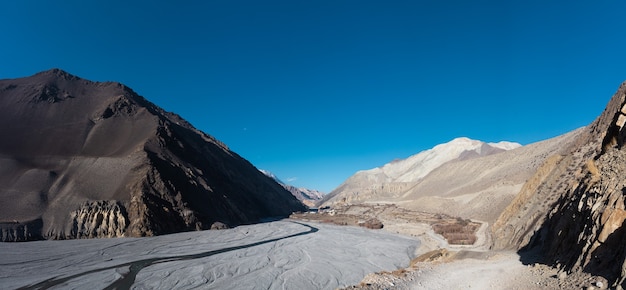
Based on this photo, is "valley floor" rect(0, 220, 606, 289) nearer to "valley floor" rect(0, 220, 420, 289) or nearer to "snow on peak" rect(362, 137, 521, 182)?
"valley floor" rect(0, 220, 420, 289)

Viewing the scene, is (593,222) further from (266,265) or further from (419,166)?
(419,166)

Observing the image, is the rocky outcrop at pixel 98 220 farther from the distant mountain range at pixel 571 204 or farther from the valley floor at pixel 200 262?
the distant mountain range at pixel 571 204

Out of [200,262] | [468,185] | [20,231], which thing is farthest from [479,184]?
[20,231]

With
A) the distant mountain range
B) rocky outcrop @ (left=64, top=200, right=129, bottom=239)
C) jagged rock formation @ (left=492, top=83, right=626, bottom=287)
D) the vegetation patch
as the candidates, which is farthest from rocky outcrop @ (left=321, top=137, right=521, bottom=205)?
jagged rock formation @ (left=492, top=83, right=626, bottom=287)

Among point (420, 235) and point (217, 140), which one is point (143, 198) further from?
point (217, 140)

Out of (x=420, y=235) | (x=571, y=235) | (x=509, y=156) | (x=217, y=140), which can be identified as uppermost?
(x=217, y=140)

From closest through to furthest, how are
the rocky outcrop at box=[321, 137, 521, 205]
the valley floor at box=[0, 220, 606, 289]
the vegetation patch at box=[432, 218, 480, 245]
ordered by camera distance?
the valley floor at box=[0, 220, 606, 289] → the vegetation patch at box=[432, 218, 480, 245] → the rocky outcrop at box=[321, 137, 521, 205]

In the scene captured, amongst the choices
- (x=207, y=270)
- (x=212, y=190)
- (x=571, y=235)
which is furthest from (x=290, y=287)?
(x=212, y=190)

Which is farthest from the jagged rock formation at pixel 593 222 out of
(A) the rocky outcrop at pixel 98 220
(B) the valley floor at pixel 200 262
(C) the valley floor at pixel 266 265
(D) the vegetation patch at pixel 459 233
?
(A) the rocky outcrop at pixel 98 220

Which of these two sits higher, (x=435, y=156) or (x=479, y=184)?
(x=435, y=156)
